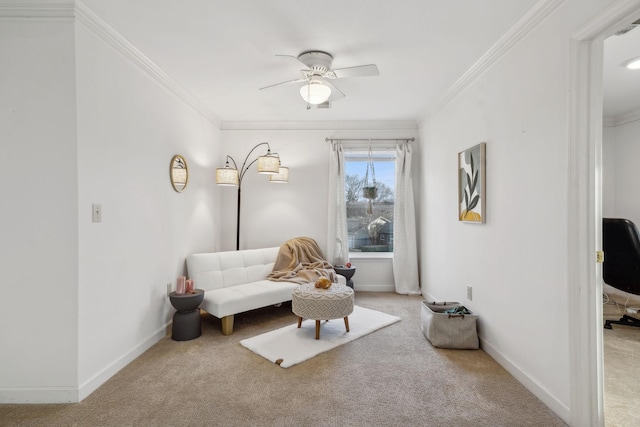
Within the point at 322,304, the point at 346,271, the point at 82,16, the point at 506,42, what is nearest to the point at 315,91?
the point at 506,42

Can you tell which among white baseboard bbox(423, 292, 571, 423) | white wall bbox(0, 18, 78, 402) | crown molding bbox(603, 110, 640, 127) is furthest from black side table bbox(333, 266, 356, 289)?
crown molding bbox(603, 110, 640, 127)

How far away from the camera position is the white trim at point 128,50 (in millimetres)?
2109

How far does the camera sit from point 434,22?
2258mm

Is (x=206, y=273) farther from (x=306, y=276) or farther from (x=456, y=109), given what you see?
(x=456, y=109)

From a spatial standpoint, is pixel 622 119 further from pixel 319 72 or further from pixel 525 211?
pixel 319 72

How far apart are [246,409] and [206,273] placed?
188 centimetres

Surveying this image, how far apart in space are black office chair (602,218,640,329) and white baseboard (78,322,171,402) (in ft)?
14.6

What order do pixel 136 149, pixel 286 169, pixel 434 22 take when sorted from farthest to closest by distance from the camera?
pixel 286 169 < pixel 136 149 < pixel 434 22

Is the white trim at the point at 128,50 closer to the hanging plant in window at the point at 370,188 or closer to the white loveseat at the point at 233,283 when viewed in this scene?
the white loveseat at the point at 233,283

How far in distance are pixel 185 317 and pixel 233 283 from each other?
80 cm

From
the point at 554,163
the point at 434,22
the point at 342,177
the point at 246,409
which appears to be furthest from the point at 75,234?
the point at 342,177

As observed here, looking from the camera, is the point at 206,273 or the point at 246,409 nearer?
the point at 246,409

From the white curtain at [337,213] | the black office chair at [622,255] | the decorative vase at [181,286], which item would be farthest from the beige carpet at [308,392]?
the white curtain at [337,213]

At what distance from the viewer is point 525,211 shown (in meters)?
2.24
